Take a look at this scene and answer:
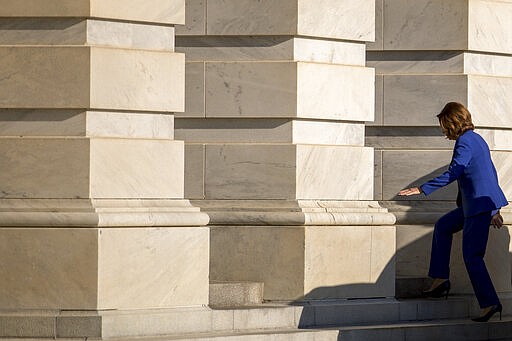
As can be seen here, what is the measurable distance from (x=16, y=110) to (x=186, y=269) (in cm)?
170

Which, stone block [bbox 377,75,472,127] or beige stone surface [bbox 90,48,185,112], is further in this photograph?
stone block [bbox 377,75,472,127]

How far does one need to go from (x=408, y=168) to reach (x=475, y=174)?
1.62 metres

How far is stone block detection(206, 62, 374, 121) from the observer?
14.2m

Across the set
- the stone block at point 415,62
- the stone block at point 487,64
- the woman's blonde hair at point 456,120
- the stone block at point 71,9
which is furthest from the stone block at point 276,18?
the stone block at point 487,64

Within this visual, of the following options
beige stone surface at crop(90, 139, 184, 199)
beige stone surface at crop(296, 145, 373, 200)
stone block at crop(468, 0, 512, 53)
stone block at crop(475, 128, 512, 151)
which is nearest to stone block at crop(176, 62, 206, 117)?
beige stone surface at crop(296, 145, 373, 200)

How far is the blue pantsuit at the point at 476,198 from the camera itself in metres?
14.3

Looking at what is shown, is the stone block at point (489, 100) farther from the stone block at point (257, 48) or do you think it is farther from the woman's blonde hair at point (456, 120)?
the stone block at point (257, 48)

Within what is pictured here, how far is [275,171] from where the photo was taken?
46.6ft

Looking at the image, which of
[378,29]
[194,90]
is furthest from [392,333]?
[378,29]

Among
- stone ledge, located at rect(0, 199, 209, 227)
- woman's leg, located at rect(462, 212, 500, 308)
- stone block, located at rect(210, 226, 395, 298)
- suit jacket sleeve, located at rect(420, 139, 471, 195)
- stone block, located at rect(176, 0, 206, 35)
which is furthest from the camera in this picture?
woman's leg, located at rect(462, 212, 500, 308)

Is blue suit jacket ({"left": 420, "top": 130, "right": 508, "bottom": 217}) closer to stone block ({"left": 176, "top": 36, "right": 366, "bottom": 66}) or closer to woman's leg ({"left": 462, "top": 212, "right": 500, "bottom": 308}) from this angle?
woman's leg ({"left": 462, "top": 212, "right": 500, "bottom": 308})

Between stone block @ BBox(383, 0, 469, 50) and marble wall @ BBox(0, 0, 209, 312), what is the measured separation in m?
3.64

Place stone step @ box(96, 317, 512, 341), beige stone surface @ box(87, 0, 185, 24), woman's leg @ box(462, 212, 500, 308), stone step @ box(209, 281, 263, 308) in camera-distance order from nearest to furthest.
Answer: beige stone surface @ box(87, 0, 185, 24)
stone step @ box(96, 317, 512, 341)
stone step @ box(209, 281, 263, 308)
woman's leg @ box(462, 212, 500, 308)

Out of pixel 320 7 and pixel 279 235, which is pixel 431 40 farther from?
pixel 279 235
